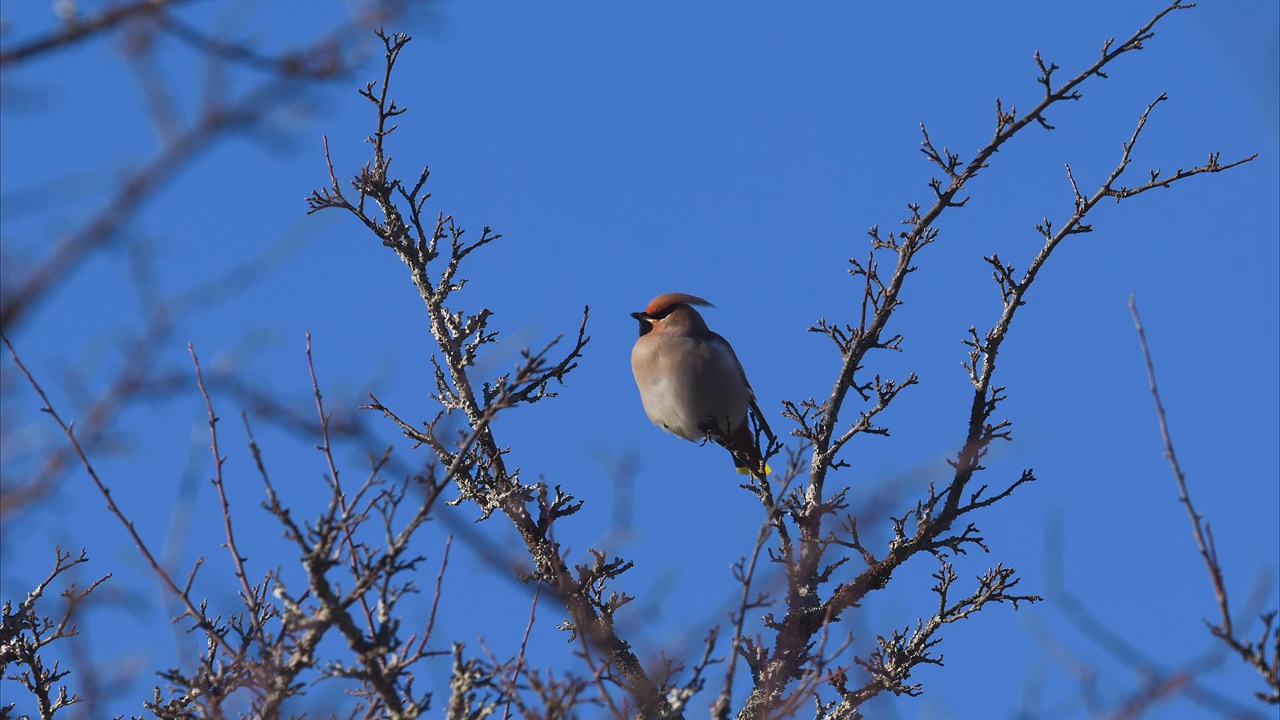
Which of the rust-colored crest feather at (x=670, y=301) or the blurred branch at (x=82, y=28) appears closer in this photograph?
the blurred branch at (x=82, y=28)

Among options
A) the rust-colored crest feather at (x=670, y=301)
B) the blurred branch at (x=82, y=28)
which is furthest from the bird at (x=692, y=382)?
the blurred branch at (x=82, y=28)

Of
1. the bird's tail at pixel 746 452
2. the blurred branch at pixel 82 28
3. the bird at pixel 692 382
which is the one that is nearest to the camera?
the blurred branch at pixel 82 28

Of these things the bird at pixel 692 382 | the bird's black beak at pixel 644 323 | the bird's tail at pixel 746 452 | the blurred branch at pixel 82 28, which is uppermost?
the bird's black beak at pixel 644 323

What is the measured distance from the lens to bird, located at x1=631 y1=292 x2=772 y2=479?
6238mm

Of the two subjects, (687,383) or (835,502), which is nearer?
(835,502)

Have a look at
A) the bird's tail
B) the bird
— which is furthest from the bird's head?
the bird's tail

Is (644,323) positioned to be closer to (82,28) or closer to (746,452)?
(746,452)

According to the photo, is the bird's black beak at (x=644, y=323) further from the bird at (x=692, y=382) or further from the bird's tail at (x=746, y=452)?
the bird's tail at (x=746, y=452)

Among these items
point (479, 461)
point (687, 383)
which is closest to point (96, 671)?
point (479, 461)

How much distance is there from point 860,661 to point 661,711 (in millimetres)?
981

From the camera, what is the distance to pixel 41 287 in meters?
1.75

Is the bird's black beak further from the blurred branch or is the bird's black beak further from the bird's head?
the blurred branch

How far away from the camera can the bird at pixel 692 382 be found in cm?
624

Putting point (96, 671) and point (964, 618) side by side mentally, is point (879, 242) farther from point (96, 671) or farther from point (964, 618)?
point (96, 671)
